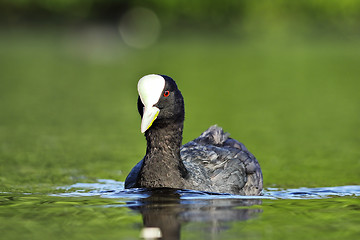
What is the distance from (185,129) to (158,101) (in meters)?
7.10

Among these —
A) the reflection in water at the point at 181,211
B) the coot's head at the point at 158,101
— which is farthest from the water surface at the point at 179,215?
the coot's head at the point at 158,101

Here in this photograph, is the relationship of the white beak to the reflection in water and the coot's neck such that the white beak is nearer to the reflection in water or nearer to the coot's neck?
the coot's neck

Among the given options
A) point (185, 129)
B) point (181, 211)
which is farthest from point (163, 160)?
point (185, 129)

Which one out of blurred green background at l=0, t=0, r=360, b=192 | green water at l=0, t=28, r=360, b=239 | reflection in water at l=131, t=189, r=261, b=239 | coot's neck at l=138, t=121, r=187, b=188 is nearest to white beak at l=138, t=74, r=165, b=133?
coot's neck at l=138, t=121, r=187, b=188

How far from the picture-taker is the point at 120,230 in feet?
19.5

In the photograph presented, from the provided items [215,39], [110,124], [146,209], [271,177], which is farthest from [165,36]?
[146,209]

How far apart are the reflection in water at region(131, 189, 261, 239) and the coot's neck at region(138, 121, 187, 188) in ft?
0.46

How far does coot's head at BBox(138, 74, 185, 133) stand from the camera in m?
7.36

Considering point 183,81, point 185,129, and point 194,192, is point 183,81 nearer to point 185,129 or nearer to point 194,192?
point 185,129

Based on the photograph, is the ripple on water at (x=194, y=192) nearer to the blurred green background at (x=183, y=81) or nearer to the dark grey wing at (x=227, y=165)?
the dark grey wing at (x=227, y=165)

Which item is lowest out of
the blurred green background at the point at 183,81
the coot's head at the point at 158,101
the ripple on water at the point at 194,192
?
the ripple on water at the point at 194,192

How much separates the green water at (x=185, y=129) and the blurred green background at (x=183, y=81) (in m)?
0.05

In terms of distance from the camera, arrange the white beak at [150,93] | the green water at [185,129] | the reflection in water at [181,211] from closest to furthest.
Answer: the reflection in water at [181,211] < the green water at [185,129] < the white beak at [150,93]

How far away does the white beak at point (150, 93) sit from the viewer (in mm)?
7348
